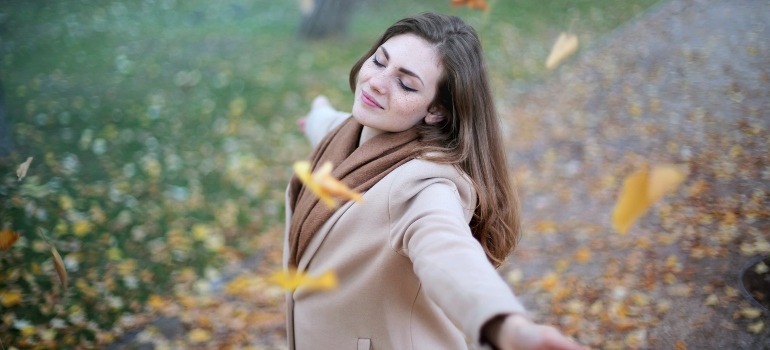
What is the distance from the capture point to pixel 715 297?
292 cm

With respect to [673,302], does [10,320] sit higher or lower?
lower

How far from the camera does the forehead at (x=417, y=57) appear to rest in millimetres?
1796

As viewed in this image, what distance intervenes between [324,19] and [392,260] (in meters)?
6.57

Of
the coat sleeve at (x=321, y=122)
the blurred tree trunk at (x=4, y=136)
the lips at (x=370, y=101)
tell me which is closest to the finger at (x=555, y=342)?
the lips at (x=370, y=101)

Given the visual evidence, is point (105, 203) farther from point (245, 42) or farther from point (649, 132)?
point (649, 132)

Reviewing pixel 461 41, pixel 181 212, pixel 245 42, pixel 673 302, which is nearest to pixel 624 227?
pixel 673 302

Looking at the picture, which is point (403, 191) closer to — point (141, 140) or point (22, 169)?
point (22, 169)

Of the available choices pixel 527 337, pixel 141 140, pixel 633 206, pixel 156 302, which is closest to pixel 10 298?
pixel 156 302

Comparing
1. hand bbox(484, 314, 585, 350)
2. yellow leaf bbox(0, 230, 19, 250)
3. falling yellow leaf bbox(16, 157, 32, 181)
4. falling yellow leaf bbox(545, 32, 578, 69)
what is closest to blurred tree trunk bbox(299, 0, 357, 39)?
falling yellow leaf bbox(545, 32, 578, 69)

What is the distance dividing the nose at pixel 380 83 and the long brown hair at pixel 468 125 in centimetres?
18

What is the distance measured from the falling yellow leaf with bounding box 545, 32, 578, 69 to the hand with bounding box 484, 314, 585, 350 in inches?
263

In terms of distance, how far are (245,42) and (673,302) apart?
6035 mm

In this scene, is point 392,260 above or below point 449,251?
below

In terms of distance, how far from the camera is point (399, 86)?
1.80 m
